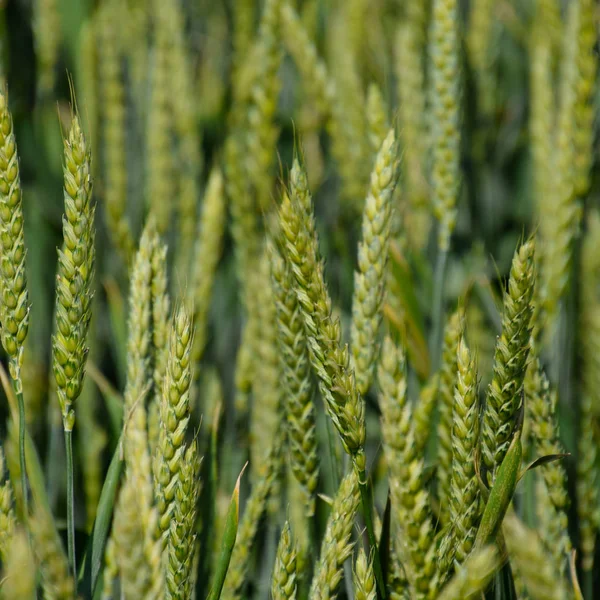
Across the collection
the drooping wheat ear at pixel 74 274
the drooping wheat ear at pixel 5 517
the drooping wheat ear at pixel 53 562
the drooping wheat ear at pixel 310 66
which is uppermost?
the drooping wheat ear at pixel 310 66

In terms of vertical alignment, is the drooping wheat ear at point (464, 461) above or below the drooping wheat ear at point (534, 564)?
above

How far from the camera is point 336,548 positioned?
54cm

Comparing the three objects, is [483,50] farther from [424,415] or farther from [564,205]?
[424,415]

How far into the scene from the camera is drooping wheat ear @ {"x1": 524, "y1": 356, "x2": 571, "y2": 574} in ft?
2.13

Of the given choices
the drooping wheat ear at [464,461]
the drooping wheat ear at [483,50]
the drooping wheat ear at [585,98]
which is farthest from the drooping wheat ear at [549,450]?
the drooping wheat ear at [483,50]

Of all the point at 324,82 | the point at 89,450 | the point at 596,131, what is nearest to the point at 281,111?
the point at 324,82

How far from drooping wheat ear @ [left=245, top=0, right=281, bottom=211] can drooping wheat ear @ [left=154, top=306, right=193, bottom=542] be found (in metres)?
0.50

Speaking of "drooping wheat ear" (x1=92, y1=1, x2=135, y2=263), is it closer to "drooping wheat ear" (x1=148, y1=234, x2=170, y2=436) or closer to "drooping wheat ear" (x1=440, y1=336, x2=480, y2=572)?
"drooping wheat ear" (x1=148, y1=234, x2=170, y2=436)

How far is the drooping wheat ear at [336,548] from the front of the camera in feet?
1.75

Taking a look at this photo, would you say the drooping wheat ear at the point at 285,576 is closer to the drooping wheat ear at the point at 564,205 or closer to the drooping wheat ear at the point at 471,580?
the drooping wheat ear at the point at 471,580

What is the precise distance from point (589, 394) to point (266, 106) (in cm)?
54

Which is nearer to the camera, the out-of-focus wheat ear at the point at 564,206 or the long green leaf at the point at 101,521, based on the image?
the long green leaf at the point at 101,521

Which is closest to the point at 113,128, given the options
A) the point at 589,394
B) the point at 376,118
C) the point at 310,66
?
the point at 310,66

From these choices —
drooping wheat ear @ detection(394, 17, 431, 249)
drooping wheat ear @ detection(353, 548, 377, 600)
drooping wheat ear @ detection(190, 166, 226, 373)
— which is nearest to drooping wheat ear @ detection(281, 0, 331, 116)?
drooping wheat ear @ detection(394, 17, 431, 249)
